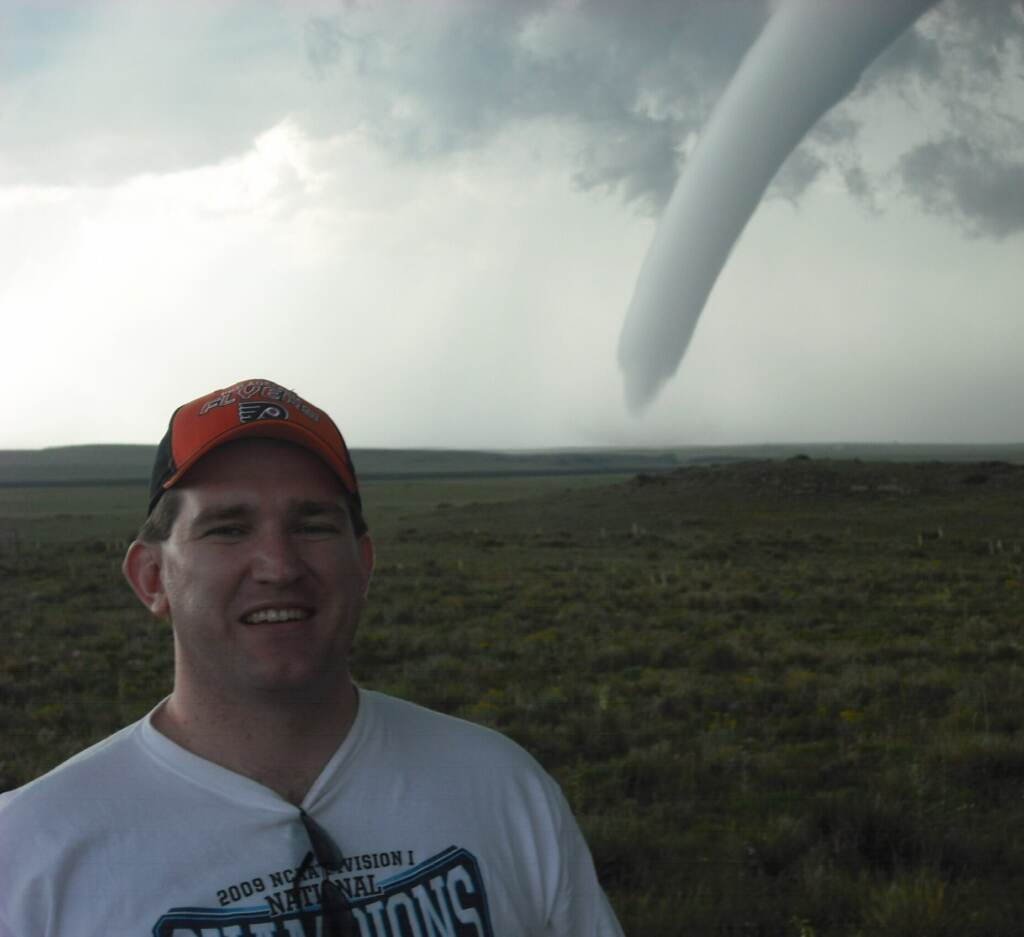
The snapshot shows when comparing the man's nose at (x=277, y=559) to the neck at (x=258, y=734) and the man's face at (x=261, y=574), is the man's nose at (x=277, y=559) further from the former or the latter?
the neck at (x=258, y=734)

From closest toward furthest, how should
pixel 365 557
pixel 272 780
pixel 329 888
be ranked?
1. pixel 329 888
2. pixel 272 780
3. pixel 365 557

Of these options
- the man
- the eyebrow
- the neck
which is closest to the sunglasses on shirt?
the man

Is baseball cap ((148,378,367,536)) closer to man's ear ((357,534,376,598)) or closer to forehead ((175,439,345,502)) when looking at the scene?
forehead ((175,439,345,502))

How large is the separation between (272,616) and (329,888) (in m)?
0.45

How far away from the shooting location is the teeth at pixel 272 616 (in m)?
1.77

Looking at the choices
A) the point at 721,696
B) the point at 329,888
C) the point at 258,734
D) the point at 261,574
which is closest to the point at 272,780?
the point at 258,734

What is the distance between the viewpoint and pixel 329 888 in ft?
5.27

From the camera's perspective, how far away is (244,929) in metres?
1.57

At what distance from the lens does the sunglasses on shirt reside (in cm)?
160

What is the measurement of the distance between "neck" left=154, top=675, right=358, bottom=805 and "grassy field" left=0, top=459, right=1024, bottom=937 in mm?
2861

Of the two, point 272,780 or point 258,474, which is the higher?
point 258,474

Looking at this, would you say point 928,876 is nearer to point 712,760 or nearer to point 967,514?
point 712,760

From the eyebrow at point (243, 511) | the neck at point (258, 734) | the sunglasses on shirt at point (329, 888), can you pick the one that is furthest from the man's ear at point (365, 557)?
the sunglasses on shirt at point (329, 888)

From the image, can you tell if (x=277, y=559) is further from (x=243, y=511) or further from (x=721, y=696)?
(x=721, y=696)
